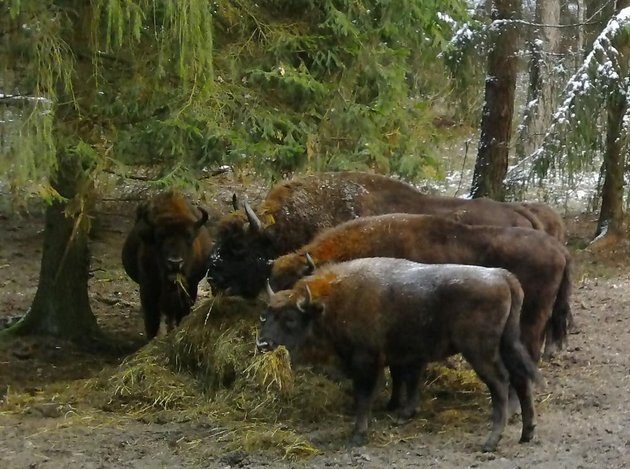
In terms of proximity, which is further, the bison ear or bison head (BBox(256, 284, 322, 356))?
the bison ear

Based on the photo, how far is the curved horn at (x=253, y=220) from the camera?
30.6ft

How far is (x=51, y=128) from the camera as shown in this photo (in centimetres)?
794

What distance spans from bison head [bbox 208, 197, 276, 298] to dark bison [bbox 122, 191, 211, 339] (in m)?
1.34

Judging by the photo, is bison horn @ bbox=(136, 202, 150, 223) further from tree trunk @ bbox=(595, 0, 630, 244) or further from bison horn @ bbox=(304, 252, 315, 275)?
tree trunk @ bbox=(595, 0, 630, 244)

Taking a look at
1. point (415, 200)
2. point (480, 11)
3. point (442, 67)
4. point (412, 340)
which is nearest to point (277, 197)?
point (415, 200)

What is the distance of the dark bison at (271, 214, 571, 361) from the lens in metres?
7.89

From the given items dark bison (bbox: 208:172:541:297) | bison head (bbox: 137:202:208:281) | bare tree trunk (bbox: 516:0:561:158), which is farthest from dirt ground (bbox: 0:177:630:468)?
bare tree trunk (bbox: 516:0:561:158)

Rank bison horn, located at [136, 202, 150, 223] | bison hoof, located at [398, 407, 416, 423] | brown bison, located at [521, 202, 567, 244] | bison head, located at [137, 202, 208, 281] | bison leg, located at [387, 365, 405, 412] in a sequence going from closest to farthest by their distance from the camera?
bison hoof, located at [398, 407, 416, 423]
bison leg, located at [387, 365, 405, 412]
brown bison, located at [521, 202, 567, 244]
bison head, located at [137, 202, 208, 281]
bison horn, located at [136, 202, 150, 223]

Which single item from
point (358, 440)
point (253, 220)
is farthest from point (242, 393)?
point (253, 220)

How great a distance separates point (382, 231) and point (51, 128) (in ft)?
9.98

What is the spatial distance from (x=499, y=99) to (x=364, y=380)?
8.80 metres

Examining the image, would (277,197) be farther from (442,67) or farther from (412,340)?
(442,67)

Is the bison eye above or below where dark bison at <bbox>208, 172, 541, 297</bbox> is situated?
below

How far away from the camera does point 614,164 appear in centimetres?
1509
